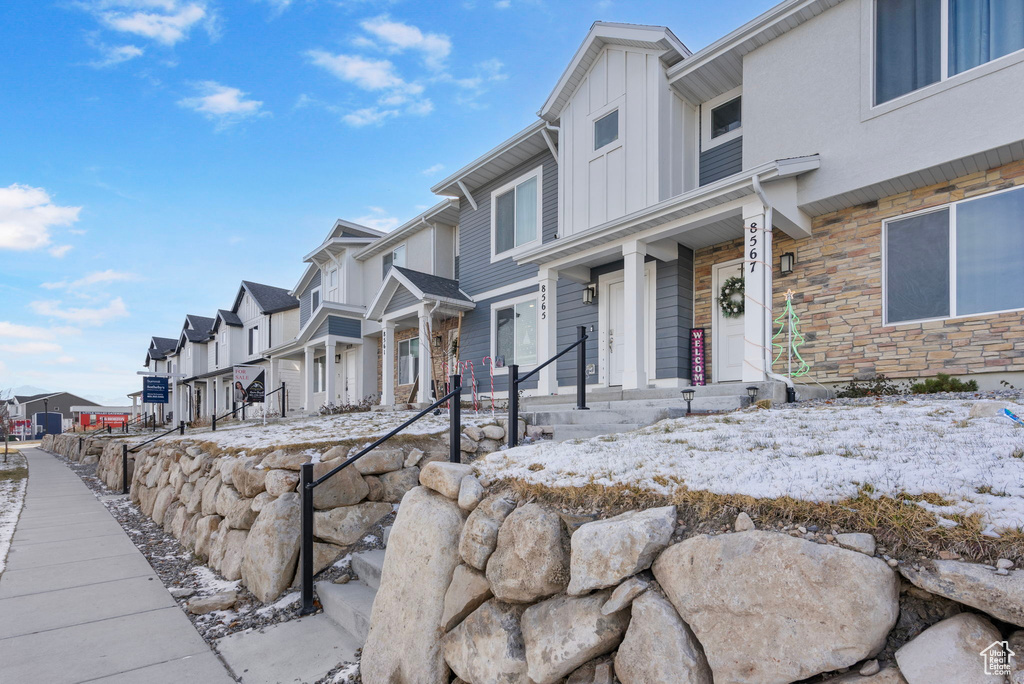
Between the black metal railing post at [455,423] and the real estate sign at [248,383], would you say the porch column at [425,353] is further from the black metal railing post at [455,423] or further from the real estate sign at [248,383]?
the black metal railing post at [455,423]

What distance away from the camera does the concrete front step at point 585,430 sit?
5.32 m

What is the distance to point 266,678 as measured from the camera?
10.7 ft

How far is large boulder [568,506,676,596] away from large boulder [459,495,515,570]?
22.5 inches

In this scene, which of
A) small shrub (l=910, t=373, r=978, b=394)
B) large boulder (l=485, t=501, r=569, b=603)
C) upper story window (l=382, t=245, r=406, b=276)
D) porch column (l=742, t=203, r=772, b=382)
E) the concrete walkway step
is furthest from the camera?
upper story window (l=382, t=245, r=406, b=276)

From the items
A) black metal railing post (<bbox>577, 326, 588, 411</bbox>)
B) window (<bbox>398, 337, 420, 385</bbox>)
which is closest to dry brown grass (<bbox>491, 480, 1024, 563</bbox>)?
black metal railing post (<bbox>577, 326, 588, 411</bbox>)

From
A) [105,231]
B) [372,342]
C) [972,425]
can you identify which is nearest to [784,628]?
[972,425]

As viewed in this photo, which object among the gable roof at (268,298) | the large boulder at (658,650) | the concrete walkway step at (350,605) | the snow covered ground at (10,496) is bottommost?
the snow covered ground at (10,496)

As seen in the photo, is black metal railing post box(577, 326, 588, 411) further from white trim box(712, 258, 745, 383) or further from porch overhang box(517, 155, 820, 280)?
white trim box(712, 258, 745, 383)

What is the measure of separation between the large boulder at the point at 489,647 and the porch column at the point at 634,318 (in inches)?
225

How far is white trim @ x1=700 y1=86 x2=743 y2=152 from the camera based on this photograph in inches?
357

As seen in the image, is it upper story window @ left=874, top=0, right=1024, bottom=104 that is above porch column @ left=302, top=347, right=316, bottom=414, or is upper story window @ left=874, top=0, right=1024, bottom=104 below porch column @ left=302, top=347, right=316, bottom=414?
above

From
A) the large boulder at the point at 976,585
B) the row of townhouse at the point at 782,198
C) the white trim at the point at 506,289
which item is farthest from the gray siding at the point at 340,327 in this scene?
the large boulder at the point at 976,585

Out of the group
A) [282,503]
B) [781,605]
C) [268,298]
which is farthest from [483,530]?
[268,298]

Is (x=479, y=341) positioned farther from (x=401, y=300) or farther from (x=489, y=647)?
(x=489, y=647)
